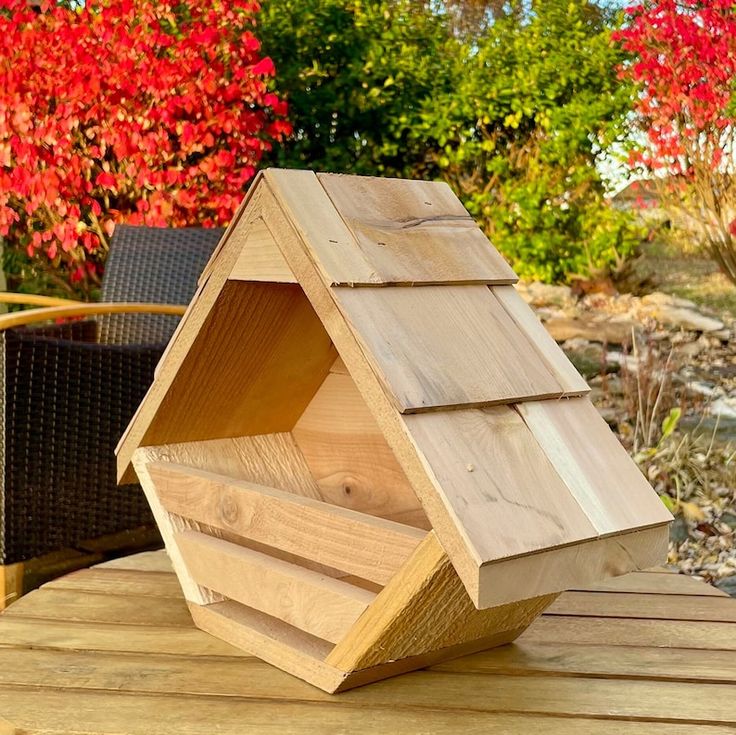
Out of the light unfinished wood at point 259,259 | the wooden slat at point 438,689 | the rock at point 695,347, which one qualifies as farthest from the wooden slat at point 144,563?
the rock at point 695,347

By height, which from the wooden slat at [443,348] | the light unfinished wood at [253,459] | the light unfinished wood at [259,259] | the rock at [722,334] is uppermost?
the wooden slat at [443,348]

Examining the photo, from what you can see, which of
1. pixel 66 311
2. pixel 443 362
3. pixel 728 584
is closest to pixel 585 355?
pixel 728 584

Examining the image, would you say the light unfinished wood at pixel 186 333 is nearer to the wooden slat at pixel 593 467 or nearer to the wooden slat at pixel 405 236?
the wooden slat at pixel 405 236

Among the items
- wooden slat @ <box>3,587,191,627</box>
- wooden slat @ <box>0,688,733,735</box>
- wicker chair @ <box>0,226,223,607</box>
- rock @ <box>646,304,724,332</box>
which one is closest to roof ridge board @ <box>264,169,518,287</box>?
wooden slat @ <box>0,688,733,735</box>

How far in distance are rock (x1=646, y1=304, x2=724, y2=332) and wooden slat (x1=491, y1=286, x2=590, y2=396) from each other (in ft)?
12.5

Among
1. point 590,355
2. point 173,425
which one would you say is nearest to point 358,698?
point 173,425

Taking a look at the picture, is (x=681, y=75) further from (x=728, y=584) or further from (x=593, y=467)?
(x=593, y=467)

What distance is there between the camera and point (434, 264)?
1.03 metres

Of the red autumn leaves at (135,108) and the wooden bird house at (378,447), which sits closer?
the wooden bird house at (378,447)

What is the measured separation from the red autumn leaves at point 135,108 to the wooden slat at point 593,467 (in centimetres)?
368

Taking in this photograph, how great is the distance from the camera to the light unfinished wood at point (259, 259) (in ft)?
3.35

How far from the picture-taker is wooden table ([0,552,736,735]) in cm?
97

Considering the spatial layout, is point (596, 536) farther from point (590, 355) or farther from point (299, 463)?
point (590, 355)

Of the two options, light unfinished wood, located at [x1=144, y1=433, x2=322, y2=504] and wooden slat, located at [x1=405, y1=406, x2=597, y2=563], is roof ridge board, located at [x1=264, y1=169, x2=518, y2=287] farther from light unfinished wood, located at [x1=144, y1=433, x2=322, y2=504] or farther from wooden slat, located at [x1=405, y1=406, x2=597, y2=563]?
light unfinished wood, located at [x1=144, y1=433, x2=322, y2=504]
